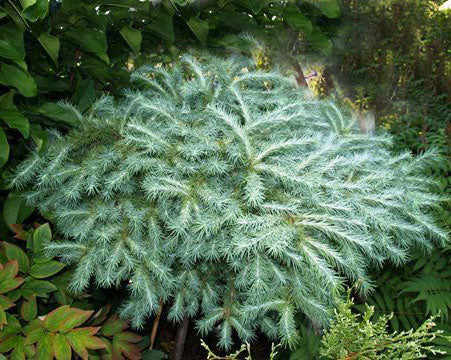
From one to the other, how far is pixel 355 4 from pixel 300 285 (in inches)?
79.0

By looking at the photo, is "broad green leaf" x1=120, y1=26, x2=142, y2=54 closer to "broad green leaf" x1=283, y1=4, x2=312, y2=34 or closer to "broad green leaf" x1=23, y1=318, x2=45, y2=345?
"broad green leaf" x1=283, y1=4, x2=312, y2=34

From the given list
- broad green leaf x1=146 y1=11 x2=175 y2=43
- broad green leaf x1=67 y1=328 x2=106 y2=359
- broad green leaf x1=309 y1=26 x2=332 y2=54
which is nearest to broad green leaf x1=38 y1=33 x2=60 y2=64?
broad green leaf x1=146 y1=11 x2=175 y2=43

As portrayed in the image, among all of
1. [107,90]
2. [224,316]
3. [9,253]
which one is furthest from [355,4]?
[9,253]

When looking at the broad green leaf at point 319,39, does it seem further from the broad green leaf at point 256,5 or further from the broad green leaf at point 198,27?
the broad green leaf at point 198,27

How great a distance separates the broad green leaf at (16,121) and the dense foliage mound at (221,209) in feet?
0.43

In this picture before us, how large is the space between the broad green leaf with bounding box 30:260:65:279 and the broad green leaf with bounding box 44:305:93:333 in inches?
7.2

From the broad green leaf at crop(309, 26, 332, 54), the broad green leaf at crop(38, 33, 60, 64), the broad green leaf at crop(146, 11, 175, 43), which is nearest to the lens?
the broad green leaf at crop(38, 33, 60, 64)

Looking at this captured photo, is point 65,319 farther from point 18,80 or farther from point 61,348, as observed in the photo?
point 18,80

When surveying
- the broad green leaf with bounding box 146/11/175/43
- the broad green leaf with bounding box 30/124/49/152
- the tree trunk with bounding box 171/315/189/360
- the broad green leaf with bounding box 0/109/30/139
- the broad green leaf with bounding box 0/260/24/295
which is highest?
the broad green leaf with bounding box 146/11/175/43

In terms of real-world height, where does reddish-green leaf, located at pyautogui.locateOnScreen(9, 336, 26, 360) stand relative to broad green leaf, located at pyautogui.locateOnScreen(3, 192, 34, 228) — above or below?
below

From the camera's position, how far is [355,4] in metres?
2.95

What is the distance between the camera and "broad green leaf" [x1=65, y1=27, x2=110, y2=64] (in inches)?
79.9

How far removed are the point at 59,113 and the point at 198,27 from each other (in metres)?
0.77

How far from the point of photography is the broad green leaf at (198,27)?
2293 mm
